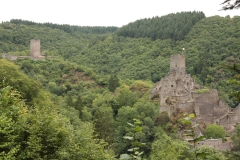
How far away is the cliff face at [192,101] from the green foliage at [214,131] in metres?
2.22

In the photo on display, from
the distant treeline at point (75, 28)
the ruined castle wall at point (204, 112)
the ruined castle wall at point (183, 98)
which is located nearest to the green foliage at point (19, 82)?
the ruined castle wall at point (183, 98)

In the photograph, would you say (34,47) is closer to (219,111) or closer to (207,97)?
(207,97)

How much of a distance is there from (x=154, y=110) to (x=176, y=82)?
201 inches

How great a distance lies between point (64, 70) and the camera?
7506 cm

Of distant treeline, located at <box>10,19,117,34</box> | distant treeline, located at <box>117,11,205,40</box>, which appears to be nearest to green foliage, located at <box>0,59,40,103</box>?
distant treeline, located at <box>117,11,205,40</box>

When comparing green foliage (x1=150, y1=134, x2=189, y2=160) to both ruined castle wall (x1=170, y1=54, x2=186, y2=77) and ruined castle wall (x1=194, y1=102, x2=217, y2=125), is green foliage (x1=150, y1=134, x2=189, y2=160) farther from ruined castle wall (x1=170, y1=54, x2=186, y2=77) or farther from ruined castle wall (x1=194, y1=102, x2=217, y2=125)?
ruined castle wall (x1=170, y1=54, x2=186, y2=77)

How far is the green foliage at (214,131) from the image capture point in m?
38.7

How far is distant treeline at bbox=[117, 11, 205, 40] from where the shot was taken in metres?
98.7

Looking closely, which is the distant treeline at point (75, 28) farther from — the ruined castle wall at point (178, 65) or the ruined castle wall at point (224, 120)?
the ruined castle wall at point (224, 120)

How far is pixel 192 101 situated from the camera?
43562 millimetres

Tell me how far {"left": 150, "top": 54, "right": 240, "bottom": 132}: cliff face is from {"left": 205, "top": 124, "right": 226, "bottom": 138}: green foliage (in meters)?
2.22

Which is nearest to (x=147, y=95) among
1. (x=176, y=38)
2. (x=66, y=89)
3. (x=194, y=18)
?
(x=66, y=89)

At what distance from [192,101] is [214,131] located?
5.73 m

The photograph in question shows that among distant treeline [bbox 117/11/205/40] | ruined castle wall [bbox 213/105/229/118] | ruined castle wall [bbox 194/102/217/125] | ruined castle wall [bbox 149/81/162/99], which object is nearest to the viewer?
ruined castle wall [bbox 194/102/217/125]
